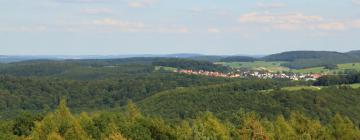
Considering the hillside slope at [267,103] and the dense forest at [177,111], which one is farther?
the hillside slope at [267,103]

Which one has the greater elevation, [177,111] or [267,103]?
[267,103]

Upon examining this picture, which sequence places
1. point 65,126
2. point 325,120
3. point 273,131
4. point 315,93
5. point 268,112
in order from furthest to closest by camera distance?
point 315,93 → point 268,112 → point 325,120 → point 273,131 → point 65,126

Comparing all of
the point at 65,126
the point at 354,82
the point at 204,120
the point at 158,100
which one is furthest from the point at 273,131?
the point at 354,82

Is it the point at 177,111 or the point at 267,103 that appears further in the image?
the point at 177,111

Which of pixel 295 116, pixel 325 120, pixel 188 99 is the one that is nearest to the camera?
pixel 295 116

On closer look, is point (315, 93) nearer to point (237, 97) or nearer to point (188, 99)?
point (237, 97)

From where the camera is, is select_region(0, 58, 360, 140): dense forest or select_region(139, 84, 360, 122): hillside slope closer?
select_region(0, 58, 360, 140): dense forest

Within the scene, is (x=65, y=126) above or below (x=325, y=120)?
above

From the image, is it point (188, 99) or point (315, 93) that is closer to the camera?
point (315, 93)
